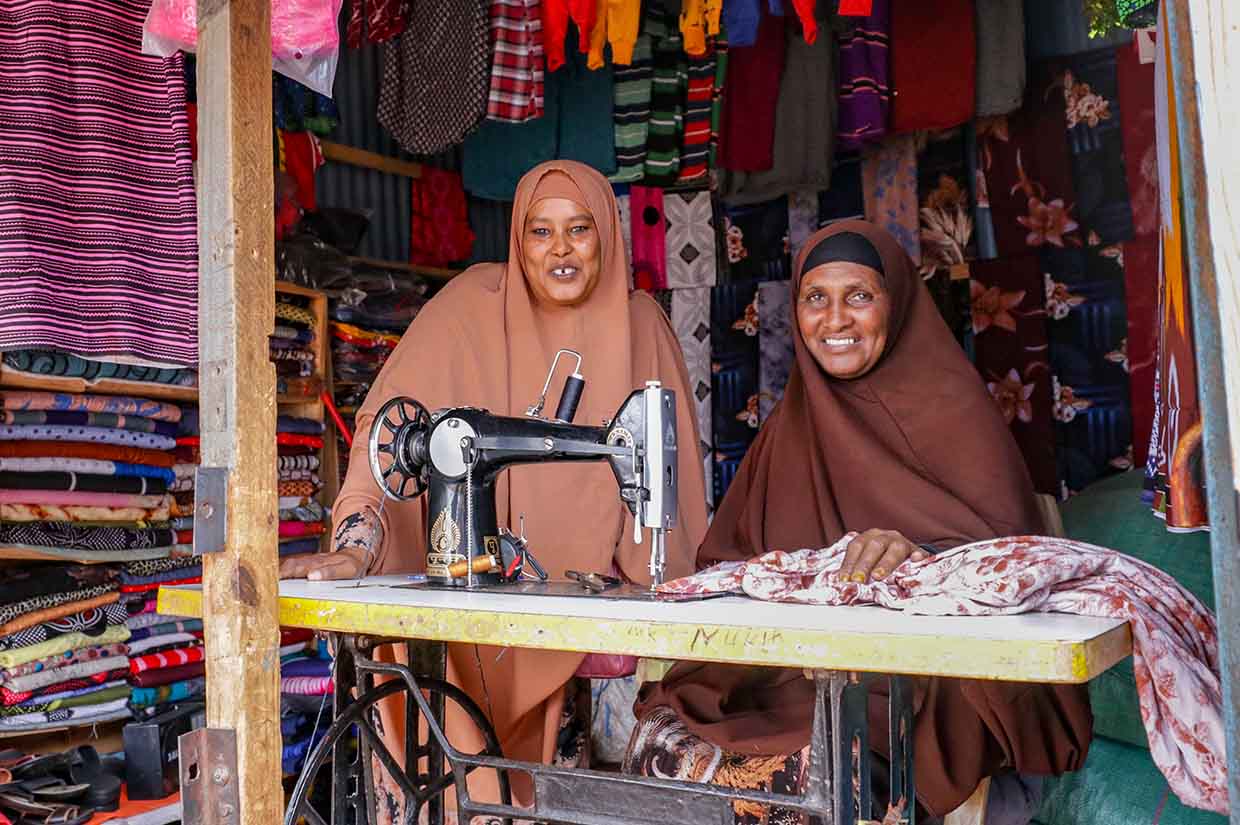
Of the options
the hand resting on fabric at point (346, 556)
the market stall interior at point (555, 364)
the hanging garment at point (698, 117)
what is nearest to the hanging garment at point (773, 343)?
the market stall interior at point (555, 364)

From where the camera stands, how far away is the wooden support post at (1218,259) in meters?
1.21

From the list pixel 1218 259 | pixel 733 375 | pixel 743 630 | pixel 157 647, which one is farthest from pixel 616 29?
pixel 1218 259

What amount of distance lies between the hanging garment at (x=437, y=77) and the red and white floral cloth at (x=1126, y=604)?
309 centimetres

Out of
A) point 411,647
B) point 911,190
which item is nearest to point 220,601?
point 411,647

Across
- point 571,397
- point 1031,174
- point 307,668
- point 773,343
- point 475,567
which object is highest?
point 1031,174

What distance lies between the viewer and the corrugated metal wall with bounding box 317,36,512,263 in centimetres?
503

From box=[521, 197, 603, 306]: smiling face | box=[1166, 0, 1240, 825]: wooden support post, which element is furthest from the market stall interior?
box=[521, 197, 603, 306]: smiling face

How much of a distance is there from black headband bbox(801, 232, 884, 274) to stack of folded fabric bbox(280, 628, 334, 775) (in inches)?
80.4

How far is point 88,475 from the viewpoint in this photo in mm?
3492

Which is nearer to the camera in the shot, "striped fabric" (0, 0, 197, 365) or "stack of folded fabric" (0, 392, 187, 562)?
"striped fabric" (0, 0, 197, 365)

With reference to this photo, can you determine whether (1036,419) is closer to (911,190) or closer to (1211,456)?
(911,190)

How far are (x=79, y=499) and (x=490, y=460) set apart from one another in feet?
6.15

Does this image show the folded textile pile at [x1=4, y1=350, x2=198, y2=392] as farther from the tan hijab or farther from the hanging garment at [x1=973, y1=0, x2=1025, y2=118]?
the hanging garment at [x1=973, y1=0, x2=1025, y2=118]

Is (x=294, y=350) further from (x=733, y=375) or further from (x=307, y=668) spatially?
(x=733, y=375)
